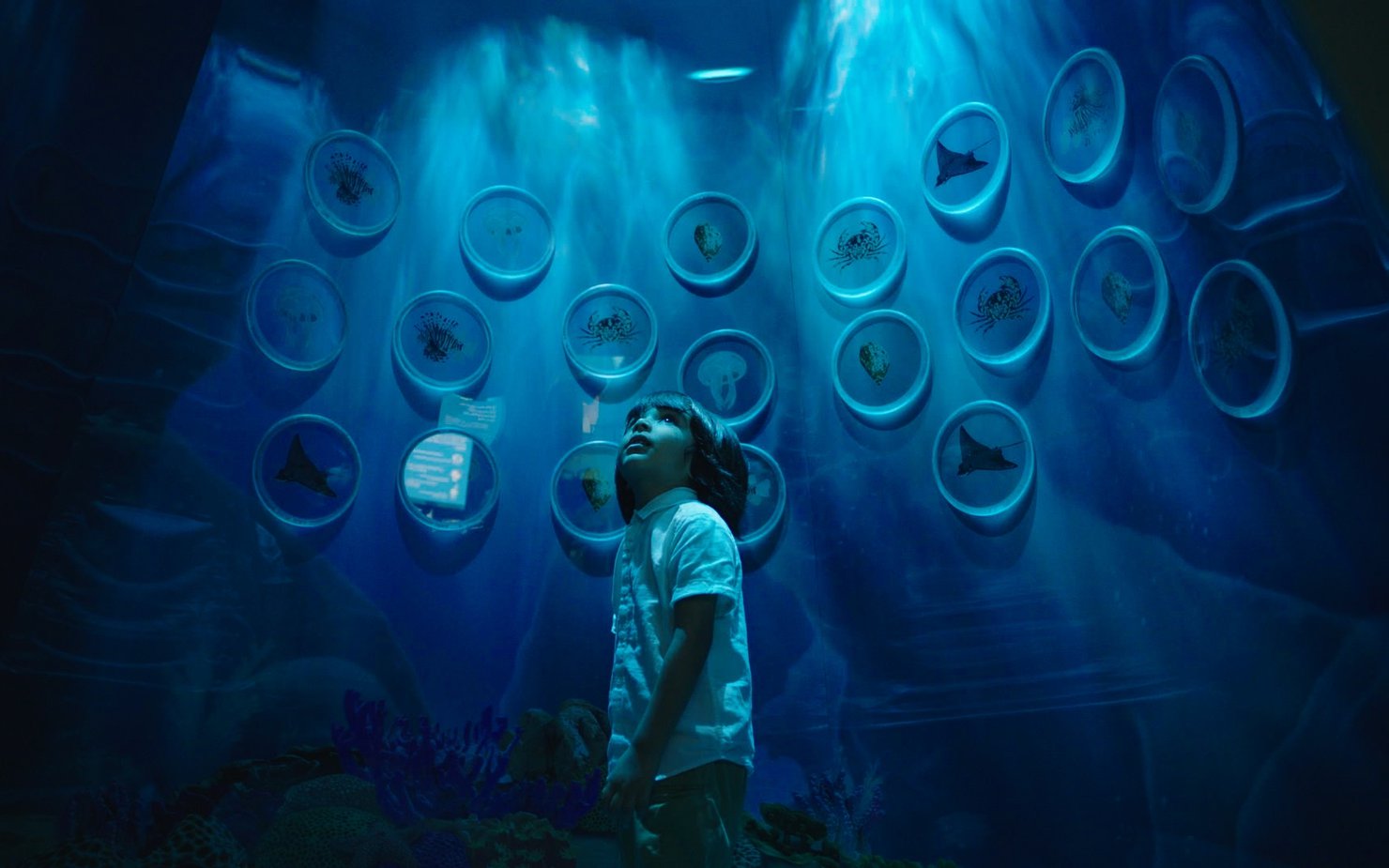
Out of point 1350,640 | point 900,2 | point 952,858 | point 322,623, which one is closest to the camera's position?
point 1350,640

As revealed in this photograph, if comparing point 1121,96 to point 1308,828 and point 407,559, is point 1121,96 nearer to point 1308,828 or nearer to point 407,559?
point 1308,828

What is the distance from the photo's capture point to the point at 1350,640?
1811 millimetres

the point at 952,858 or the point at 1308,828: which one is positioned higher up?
the point at 1308,828

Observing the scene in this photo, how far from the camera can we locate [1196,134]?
229cm

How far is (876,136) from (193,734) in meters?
3.59

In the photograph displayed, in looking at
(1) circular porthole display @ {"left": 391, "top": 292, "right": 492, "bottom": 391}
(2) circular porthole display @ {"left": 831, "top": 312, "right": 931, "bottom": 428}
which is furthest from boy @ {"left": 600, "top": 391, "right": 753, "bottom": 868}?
(1) circular porthole display @ {"left": 391, "top": 292, "right": 492, "bottom": 391}

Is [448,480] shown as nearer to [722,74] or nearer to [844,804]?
[844,804]

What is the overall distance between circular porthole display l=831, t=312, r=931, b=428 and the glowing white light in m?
1.44

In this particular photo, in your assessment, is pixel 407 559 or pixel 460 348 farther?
pixel 460 348

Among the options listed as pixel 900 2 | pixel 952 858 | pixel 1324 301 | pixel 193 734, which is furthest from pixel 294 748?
pixel 900 2

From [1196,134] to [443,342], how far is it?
2888 mm

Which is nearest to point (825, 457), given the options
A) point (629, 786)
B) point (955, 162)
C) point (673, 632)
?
point (955, 162)

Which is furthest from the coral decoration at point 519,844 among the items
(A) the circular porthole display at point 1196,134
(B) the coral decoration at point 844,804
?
(A) the circular porthole display at point 1196,134

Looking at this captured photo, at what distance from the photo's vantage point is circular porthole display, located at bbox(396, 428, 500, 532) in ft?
11.6
